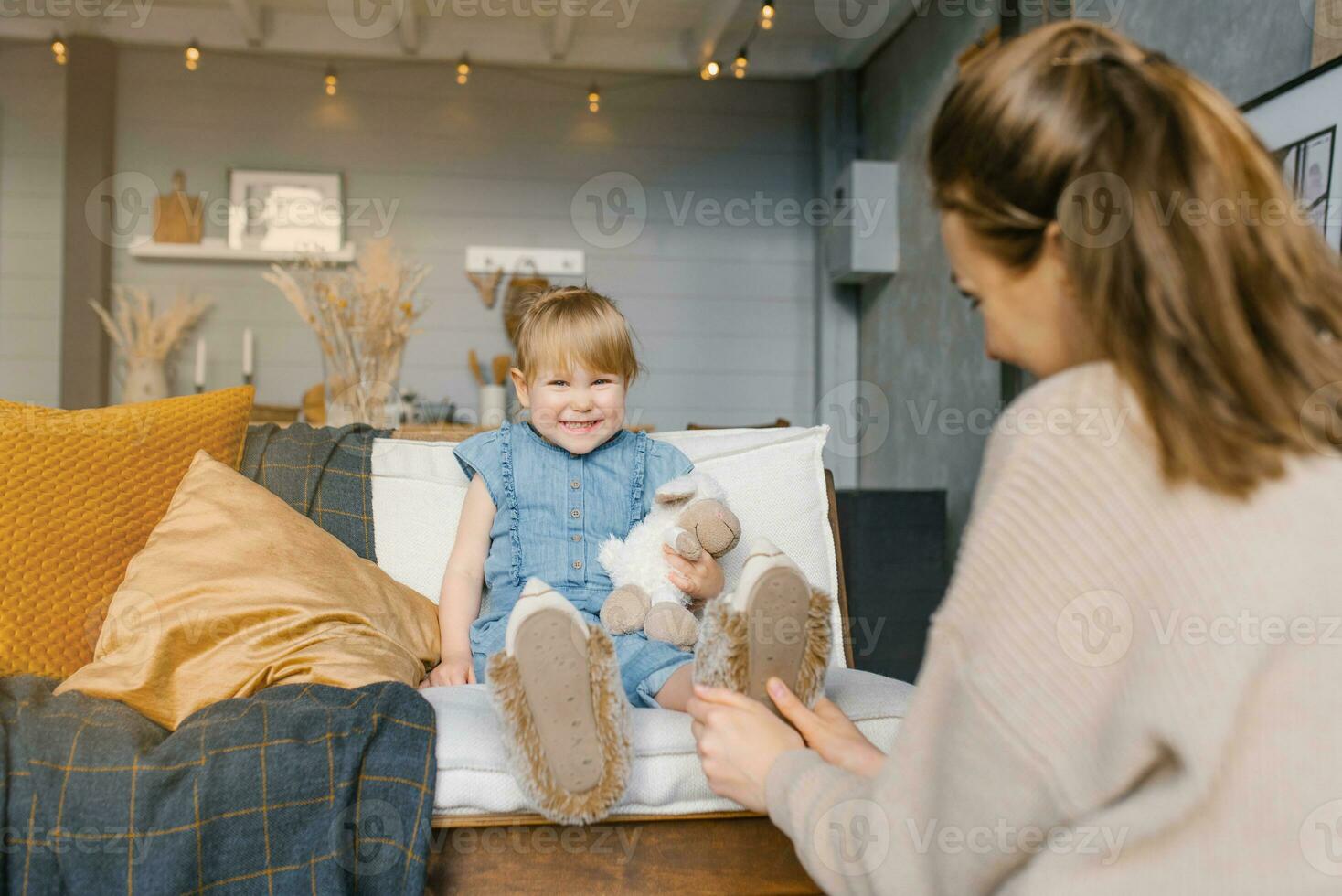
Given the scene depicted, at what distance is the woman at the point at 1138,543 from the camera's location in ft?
2.04

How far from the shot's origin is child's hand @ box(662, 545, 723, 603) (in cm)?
149

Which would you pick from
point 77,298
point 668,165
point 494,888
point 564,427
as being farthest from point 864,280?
point 494,888

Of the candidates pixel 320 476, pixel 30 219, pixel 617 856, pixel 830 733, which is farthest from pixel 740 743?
pixel 30 219

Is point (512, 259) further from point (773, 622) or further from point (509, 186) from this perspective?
point (773, 622)

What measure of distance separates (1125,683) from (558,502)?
119 cm

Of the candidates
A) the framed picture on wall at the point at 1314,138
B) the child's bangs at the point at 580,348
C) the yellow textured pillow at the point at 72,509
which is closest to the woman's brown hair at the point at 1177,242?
the child's bangs at the point at 580,348

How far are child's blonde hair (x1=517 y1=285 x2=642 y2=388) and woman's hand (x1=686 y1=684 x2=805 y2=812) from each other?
0.79 metres

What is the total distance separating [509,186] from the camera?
4.72 metres

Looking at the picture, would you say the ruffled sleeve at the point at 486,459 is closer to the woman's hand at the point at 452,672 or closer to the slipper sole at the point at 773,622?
the woman's hand at the point at 452,672

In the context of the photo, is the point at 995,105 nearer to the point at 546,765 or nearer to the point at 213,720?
the point at 546,765

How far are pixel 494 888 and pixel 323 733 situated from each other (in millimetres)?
271

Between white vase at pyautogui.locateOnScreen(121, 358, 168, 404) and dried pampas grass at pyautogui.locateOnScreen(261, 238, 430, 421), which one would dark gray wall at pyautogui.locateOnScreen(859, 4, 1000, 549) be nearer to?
dried pampas grass at pyautogui.locateOnScreen(261, 238, 430, 421)

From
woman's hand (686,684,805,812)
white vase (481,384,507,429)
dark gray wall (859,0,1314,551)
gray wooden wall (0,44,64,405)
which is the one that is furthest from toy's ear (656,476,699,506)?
gray wooden wall (0,44,64,405)

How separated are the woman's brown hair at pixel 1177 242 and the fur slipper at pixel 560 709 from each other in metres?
0.59
